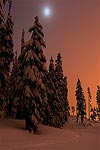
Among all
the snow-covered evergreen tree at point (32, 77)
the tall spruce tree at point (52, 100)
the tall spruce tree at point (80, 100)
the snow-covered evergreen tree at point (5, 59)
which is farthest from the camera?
the tall spruce tree at point (80, 100)

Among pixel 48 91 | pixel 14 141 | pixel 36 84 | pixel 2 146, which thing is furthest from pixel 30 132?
pixel 48 91

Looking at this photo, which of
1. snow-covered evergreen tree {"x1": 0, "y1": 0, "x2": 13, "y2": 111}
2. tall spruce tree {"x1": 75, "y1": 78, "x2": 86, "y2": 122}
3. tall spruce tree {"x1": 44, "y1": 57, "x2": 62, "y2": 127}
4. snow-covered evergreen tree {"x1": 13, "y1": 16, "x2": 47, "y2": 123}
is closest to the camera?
snow-covered evergreen tree {"x1": 13, "y1": 16, "x2": 47, "y2": 123}

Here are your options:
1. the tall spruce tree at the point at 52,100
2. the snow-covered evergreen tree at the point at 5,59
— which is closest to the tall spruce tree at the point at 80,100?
the tall spruce tree at the point at 52,100

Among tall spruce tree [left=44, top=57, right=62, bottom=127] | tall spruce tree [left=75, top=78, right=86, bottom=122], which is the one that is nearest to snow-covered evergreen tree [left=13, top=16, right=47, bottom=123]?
tall spruce tree [left=44, top=57, right=62, bottom=127]

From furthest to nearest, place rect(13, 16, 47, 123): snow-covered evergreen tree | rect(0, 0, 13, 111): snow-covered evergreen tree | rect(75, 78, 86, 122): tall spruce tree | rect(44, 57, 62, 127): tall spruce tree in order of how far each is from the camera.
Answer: rect(75, 78, 86, 122): tall spruce tree, rect(44, 57, 62, 127): tall spruce tree, rect(0, 0, 13, 111): snow-covered evergreen tree, rect(13, 16, 47, 123): snow-covered evergreen tree

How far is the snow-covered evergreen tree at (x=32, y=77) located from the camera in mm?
32375

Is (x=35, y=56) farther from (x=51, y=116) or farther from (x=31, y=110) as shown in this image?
(x=51, y=116)

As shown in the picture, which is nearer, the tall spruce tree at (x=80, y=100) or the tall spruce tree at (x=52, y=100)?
the tall spruce tree at (x=52, y=100)

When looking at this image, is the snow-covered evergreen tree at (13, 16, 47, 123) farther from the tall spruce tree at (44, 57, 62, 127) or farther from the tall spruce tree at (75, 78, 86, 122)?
the tall spruce tree at (75, 78, 86, 122)

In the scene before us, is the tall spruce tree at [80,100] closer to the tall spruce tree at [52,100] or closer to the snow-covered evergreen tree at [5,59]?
the tall spruce tree at [52,100]

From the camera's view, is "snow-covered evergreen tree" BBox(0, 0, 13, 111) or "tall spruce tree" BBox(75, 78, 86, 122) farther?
"tall spruce tree" BBox(75, 78, 86, 122)

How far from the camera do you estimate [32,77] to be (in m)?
32.4

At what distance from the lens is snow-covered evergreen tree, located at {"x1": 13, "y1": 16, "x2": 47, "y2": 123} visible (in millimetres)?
32375

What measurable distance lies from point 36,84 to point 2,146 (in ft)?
38.8
